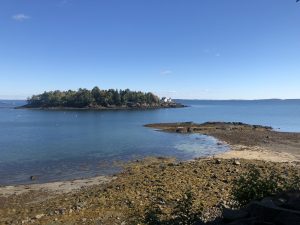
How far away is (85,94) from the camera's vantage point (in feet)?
619

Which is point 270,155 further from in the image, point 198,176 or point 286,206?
point 286,206

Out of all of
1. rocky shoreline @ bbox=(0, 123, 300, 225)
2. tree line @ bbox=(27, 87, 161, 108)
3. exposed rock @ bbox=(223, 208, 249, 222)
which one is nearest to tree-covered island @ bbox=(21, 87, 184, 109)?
tree line @ bbox=(27, 87, 161, 108)

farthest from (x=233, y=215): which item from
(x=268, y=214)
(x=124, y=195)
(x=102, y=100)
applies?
(x=102, y=100)

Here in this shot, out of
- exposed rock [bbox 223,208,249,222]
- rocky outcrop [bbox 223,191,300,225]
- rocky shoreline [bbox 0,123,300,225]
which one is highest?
rocky outcrop [bbox 223,191,300,225]

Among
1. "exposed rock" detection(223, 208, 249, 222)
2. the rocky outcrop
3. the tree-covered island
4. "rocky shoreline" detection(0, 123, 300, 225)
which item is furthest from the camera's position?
the tree-covered island

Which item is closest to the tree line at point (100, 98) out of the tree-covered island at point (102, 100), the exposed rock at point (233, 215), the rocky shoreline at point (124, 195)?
the tree-covered island at point (102, 100)

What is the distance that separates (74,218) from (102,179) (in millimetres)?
12471

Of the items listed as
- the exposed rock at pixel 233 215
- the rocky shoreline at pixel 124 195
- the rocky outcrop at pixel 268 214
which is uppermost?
the rocky outcrop at pixel 268 214

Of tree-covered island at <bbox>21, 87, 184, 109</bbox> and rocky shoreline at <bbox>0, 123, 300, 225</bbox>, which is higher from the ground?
tree-covered island at <bbox>21, 87, 184, 109</bbox>

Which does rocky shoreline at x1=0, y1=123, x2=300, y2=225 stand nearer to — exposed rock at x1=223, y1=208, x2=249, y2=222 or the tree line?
exposed rock at x1=223, y1=208, x2=249, y2=222

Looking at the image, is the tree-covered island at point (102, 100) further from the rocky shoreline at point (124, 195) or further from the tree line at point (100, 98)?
the rocky shoreline at point (124, 195)

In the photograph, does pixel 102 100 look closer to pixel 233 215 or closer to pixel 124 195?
pixel 124 195

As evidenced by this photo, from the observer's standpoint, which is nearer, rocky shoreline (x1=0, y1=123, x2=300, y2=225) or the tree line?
rocky shoreline (x1=0, y1=123, x2=300, y2=225)

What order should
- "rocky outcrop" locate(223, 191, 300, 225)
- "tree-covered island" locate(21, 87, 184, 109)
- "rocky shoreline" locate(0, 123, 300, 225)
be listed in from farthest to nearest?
"tree-covered island" locate(21, 87, 184, 109) < "rocky shoreline" locate(0, 123, 300, 225) < "rocky outcrop" locate(223, 191, 300, 225)
